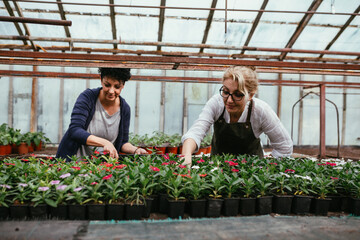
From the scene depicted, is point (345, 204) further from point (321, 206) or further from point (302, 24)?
point (302, 24)

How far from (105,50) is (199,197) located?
6708 mm

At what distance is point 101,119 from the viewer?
2.59m

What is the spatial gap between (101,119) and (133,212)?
142cm

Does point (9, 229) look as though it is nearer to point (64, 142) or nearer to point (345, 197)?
point (64, 142)

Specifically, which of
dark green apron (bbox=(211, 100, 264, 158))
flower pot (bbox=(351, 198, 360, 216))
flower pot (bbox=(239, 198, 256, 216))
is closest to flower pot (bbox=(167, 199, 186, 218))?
flower pot (bbox=(239, 198, 256, 216))

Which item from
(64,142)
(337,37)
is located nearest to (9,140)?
(64,142)

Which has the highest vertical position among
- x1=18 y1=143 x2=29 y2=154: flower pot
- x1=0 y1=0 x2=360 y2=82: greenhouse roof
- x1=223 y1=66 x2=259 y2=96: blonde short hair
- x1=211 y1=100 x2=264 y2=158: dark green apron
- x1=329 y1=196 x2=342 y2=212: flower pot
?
x1=0 y1=0 x2=360 y2=82: greenhouse roof

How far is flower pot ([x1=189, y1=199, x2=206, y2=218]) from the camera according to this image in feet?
4.72

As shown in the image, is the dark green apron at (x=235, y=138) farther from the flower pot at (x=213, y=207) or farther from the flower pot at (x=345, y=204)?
the flower pot at (x=213, y=207)

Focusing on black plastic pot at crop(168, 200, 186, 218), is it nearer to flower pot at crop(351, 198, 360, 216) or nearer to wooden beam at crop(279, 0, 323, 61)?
flower pot at crop(351, 198, 360, 216)

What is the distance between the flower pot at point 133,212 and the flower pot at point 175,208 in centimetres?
16

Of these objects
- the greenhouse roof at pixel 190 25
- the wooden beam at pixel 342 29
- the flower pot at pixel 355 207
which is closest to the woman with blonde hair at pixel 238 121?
the flower pot at pixel 355 207

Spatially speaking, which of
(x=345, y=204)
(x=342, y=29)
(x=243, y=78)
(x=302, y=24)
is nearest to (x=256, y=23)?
(x=302, y=24)

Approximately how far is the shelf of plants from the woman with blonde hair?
523mm
